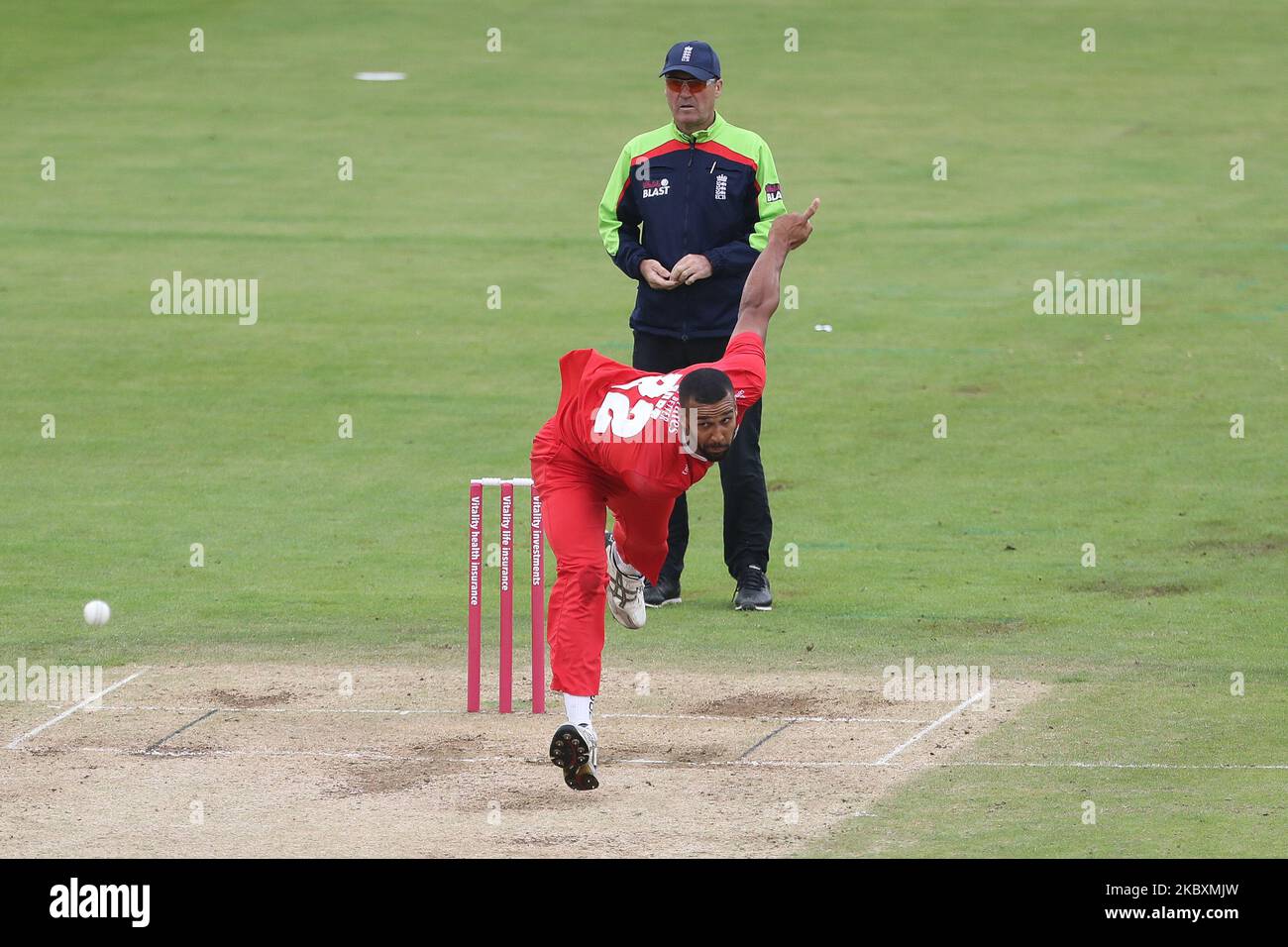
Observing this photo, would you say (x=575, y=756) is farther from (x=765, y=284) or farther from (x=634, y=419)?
Result: (x=765, y=284)

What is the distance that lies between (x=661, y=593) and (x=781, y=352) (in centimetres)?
710

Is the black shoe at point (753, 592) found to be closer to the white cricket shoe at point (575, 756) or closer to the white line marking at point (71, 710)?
the white line marking at point (71, 710)

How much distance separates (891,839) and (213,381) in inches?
448

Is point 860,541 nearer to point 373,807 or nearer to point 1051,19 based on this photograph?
point 373,807

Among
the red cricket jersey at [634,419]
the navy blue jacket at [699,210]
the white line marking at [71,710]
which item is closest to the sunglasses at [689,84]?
the navy blue jacket at [699,210]

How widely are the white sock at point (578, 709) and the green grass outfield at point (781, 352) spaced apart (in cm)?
120

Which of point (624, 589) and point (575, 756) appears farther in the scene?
point (624, 589)

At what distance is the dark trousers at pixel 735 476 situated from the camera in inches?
476

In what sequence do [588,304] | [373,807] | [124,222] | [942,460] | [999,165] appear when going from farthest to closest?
[999,165]
[124,222]
[588,304]
[942,460]
[373,807]

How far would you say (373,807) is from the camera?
8.76 m

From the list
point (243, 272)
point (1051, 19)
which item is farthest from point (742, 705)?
point (1051, 19)

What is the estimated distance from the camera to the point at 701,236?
12055 millimetres

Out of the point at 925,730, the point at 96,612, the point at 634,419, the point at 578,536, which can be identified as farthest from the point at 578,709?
the point at 96,612

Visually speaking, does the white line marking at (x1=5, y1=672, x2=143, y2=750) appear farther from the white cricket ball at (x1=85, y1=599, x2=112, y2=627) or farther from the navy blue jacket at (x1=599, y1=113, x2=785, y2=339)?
the navy blue jacket at (x1=599, y1=113, x2=785, y2=339)
